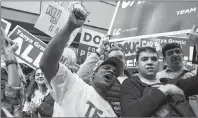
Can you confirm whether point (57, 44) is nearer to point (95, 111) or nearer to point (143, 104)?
point (95, 111)

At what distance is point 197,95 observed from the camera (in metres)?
2.11

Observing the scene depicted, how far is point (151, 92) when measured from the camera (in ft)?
6.07

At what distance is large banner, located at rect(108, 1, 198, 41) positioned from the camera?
2543 mm

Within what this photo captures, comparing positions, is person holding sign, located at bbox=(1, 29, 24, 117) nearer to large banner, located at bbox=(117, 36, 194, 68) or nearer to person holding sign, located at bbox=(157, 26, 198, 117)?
person holding sign, located at bbox=(157, 26, 198, 117)

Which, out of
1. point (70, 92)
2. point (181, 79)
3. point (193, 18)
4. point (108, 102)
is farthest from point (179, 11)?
point (70, 92)

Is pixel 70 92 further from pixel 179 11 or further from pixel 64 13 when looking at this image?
pixel 64 13

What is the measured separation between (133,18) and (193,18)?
0.67m

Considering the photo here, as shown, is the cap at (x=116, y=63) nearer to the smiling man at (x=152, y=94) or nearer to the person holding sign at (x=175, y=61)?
the smiling man at (x=152, y=94)

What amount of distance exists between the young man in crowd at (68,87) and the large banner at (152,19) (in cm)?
103

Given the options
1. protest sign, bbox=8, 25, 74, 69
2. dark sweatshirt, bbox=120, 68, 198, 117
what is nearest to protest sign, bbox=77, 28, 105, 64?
protest sign, bbox=8, 25, 74, 69

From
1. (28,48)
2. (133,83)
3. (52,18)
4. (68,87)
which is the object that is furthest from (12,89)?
(52,18)

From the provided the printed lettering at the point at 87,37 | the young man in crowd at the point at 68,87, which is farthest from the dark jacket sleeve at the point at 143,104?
the printed lettering at the point at 87,37

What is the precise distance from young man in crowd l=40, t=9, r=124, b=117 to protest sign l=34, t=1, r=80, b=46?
87.7 inches

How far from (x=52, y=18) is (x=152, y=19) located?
174cm
